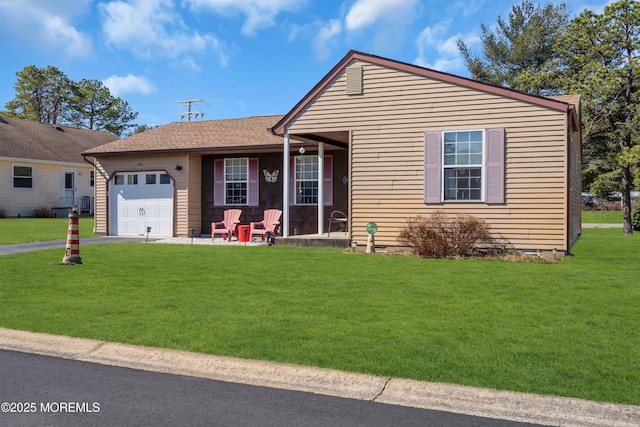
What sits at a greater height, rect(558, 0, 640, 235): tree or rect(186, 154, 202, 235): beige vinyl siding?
rect(558, 0, 640, 235): tree

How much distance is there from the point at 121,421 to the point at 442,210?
10259mm

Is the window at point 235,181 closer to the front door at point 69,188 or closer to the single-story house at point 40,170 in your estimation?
the single-story house at point 40,170

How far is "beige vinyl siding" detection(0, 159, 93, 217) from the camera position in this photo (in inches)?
1201

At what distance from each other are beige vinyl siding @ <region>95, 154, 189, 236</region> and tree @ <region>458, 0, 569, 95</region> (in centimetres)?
2349

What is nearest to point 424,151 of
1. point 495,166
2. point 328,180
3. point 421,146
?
point 421,146

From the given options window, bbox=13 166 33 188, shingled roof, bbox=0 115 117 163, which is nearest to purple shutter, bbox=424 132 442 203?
shingled roof, bbox=0 115 117 163

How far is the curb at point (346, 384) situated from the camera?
384cm

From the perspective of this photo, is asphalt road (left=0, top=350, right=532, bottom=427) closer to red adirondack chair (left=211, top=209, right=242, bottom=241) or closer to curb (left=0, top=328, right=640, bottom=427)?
curb (left=0, top=328, right=640, bottom=427)

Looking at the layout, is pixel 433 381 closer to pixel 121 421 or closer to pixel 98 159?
pixel 121 421

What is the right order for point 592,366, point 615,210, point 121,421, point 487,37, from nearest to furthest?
point 121,421 → point 592,366 → point 487,37 → point 615,210

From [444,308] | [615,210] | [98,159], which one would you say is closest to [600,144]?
[615,210]

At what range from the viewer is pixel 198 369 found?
4.89m

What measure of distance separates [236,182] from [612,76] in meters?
14.2

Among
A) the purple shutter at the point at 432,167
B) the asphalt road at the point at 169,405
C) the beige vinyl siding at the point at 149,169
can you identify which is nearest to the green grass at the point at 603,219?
the purple shutter at the point at 432,167
